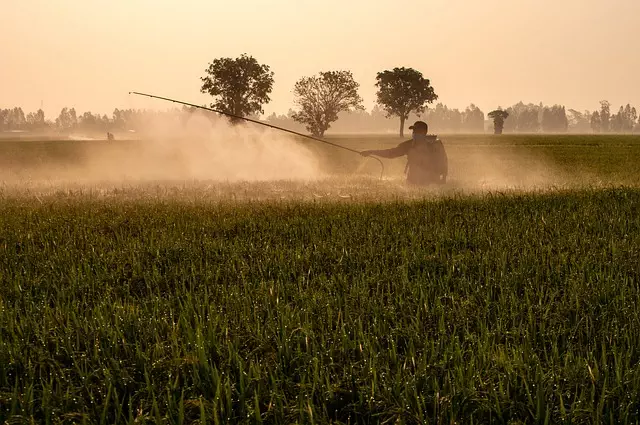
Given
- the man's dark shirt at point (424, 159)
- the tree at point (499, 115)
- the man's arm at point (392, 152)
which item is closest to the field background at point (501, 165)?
the man's dark shirt at point (424, 159)

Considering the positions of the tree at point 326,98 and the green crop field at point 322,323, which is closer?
the green crop field at point 322,323

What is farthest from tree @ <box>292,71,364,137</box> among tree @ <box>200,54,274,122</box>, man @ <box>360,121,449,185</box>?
man @ <box>360,121,449,185</box>

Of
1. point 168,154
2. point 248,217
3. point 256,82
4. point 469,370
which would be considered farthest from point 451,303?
point 256,82

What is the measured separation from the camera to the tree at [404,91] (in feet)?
377

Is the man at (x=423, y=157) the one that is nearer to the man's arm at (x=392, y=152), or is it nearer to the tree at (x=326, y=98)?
the man's arm at (x=392, y=152)

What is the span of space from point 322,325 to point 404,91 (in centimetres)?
11620

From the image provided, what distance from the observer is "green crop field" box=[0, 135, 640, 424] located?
2660mm

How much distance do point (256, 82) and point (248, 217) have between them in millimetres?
71197

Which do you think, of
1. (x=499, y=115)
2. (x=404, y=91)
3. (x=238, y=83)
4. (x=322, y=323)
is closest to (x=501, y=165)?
(x=322, y=323)

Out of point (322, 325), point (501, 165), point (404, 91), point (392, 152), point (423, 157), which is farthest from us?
point (404, 91)

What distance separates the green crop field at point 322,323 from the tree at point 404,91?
111 m

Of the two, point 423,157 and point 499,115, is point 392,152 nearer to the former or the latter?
point 423,157

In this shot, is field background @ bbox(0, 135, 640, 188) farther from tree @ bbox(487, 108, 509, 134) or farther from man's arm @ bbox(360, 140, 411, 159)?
tree @ bbox(487, 108, 509, 134)

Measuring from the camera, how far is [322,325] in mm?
3570
